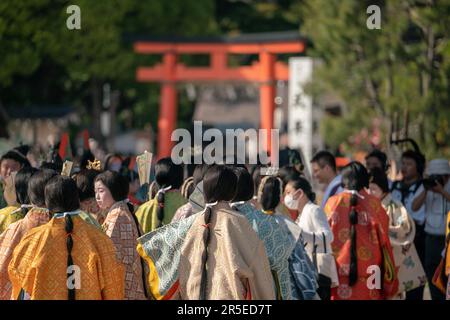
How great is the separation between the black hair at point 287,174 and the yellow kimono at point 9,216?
8.10 feet

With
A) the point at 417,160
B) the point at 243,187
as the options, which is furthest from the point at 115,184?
the point at 417,160

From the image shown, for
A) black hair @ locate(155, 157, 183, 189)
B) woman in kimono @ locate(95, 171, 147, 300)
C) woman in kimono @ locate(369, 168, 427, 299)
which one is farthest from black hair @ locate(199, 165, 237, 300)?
woman in kimono @ locate(369, 168, 427, 299)

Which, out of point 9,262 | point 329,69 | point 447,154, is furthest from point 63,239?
point 329,69

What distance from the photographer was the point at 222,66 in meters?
33.0

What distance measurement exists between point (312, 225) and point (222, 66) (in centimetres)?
2313

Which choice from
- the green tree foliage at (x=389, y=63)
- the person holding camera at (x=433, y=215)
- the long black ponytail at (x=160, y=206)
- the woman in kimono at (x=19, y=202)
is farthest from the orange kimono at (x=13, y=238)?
the green tree foliage at (x=389, y=63)

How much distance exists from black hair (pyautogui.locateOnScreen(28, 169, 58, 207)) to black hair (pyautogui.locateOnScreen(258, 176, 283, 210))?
1.80m

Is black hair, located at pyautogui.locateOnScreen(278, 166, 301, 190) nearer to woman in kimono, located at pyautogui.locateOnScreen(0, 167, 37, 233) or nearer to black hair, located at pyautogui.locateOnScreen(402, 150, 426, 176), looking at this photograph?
black hair, located at pyautogui.locateOnScreen(402, 150, 426, 176)

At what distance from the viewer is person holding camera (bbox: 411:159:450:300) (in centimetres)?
1220

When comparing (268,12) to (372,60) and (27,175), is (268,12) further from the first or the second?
(27,175)

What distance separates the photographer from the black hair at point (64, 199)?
7887 mm

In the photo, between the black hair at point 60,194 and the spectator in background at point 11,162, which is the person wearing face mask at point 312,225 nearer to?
the black hair at point 60,194

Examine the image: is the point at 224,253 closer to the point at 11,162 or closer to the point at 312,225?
the point at 312,225
